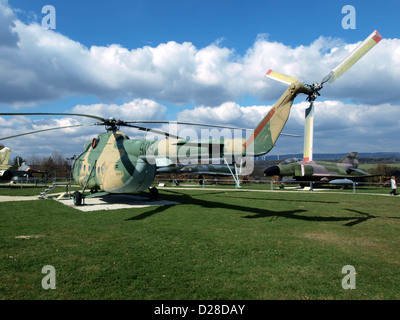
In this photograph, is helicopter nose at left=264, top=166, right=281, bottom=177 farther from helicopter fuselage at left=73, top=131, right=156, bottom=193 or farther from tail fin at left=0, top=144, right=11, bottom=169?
tail fin at left=0, top=144, right=11, bottom=169

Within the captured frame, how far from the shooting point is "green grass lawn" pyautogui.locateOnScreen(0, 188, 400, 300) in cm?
457

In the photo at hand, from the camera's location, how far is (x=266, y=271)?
17.7 feet

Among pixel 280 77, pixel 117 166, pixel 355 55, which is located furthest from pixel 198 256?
pixel 117 166

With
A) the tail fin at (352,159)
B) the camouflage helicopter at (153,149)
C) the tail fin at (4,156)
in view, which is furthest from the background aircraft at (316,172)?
the tail fin at (4,156)

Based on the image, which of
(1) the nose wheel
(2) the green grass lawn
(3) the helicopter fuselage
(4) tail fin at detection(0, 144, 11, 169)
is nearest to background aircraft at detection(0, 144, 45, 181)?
(4) tail fin at detection(0, 144, 11, 169)

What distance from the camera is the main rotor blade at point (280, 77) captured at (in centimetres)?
931

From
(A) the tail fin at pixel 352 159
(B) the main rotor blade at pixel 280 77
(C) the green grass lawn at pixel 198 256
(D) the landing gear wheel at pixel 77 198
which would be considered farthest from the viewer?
(A) the tail fin at pixel 352 159

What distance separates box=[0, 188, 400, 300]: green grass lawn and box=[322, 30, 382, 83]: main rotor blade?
207 inches

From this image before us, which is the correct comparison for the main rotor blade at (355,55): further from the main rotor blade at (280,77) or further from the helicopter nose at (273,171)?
the helicopter nose at (273,171)

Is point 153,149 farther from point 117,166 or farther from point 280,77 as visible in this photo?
point 280,77

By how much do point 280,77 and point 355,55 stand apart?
247 centimetres
